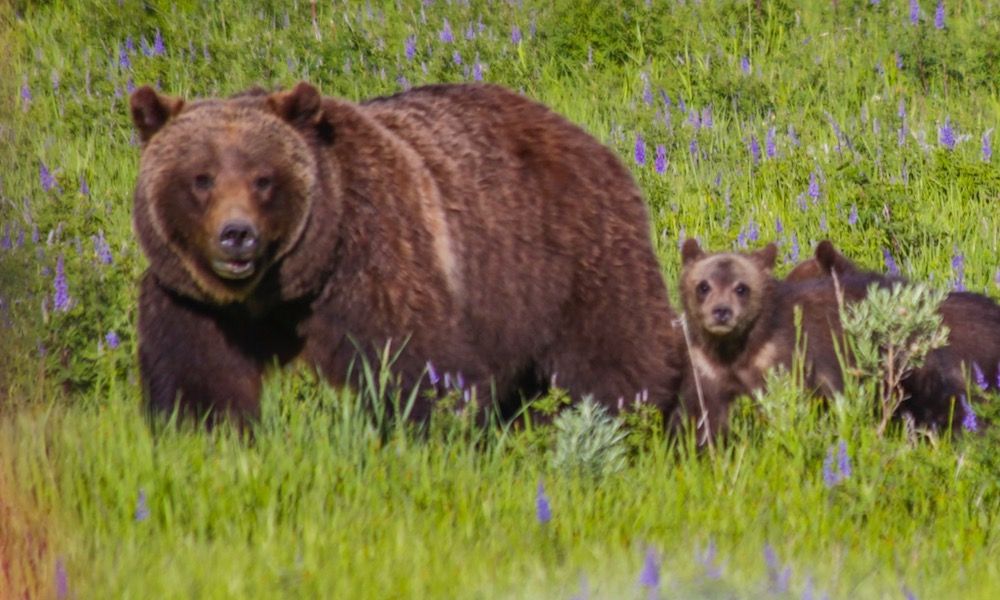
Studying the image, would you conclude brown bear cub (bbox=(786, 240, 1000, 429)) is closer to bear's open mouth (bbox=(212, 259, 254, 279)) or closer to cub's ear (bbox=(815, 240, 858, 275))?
cub's ear (bbox=(815, 240, 858, 275))

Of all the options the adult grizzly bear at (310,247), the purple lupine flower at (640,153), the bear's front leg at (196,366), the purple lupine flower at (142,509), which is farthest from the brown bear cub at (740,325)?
the purple lupine flower at (142,509)

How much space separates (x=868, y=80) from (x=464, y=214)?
4973 mm

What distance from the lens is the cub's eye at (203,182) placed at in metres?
5.82

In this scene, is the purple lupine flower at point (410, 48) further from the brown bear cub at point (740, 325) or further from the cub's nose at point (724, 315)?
the cub's nose at point (724, 315)

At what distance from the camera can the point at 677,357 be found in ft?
24.0

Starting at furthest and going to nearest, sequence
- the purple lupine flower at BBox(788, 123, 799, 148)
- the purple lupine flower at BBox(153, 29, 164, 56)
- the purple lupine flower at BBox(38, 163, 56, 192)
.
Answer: the purple lupine flower at BBox(153, 29, 164, 56) < the purple lupine flower at BBox(788, 123, 799, 148) < the purple lupine flower at BBox(38, 163, 56, 192)

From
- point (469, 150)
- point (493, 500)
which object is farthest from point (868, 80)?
point (493, 500)

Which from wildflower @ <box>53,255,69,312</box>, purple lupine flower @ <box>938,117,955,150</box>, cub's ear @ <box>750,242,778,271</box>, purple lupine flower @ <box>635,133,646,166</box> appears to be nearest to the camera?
wildflower @ <box>53,255,69,312</box>

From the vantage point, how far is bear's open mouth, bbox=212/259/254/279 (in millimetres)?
5648

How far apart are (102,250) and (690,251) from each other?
2501 mm

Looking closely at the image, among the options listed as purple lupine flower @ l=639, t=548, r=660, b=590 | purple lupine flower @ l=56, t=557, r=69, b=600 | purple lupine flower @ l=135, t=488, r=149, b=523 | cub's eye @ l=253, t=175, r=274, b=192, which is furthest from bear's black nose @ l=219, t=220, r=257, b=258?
purple lupine flower @ l=639, t=548, r=660, b=590

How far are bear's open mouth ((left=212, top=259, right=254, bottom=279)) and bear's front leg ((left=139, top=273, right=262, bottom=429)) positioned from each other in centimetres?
30

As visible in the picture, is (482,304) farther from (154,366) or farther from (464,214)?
(154,366)

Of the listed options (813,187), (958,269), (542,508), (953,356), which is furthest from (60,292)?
(958,269)
